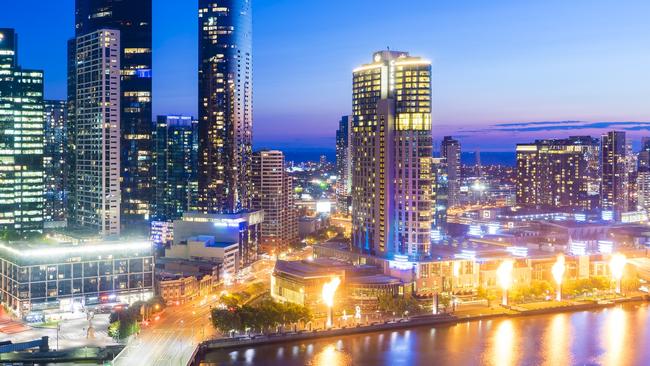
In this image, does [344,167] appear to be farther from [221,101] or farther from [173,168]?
[221,101]

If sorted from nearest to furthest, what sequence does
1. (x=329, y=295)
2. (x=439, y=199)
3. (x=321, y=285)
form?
(x=329, y=295) → (x=321, y=285) → (x=439, y=199)

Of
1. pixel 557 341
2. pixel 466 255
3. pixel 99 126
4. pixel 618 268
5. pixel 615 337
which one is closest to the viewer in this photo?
pixel 557 341

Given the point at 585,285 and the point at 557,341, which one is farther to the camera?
the point at 585,285

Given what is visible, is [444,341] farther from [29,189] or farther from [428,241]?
[29,189]

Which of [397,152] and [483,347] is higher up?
[397,152]

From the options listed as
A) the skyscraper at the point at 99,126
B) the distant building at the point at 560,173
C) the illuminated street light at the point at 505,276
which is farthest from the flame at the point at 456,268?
the distant building at the point at 560,173

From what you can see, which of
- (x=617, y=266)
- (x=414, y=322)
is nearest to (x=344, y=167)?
(x=617, y=266)

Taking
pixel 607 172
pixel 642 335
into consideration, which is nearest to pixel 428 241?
pixel 642 335

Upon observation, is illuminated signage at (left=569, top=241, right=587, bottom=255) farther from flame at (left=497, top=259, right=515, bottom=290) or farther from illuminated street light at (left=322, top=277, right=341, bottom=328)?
illuminated street light at (left=322, top=277, right=341, bottom=328)
